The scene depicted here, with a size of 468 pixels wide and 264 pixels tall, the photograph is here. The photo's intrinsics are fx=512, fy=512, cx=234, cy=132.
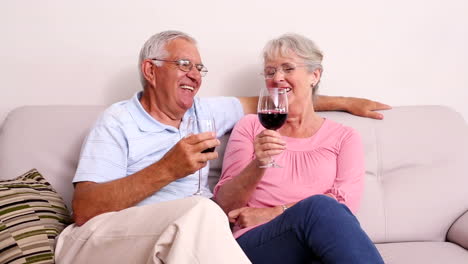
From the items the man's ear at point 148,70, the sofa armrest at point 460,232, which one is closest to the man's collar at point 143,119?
the man's ear at point 148,70

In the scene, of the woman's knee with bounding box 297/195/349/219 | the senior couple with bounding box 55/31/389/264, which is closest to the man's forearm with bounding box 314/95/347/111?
the senior couple with bounding box 55/31/389/264

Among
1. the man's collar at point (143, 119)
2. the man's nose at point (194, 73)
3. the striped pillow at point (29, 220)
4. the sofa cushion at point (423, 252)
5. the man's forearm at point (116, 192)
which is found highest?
the man's nose at point (194, 73)

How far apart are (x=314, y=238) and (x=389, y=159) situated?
0.93 m

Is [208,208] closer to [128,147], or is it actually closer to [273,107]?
[273,107]

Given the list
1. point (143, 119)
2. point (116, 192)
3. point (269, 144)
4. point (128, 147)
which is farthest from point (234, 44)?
point (116, 192)

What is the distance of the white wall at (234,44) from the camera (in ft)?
7.78

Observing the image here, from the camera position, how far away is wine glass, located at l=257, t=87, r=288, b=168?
169 cm

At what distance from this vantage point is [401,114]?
237 centimetres

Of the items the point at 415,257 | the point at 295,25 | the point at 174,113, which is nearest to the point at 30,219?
the point at 174,113

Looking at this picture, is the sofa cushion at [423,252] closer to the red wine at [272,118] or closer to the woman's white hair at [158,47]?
the red wine at [272,118]

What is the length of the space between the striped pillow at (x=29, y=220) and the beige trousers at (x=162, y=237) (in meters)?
0.11

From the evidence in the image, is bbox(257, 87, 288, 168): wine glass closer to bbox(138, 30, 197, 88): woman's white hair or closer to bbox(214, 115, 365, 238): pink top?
bbox(214, 115, 365, 238): pink top

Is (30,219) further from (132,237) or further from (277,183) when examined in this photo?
(277,183)

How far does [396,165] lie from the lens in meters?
2.27
